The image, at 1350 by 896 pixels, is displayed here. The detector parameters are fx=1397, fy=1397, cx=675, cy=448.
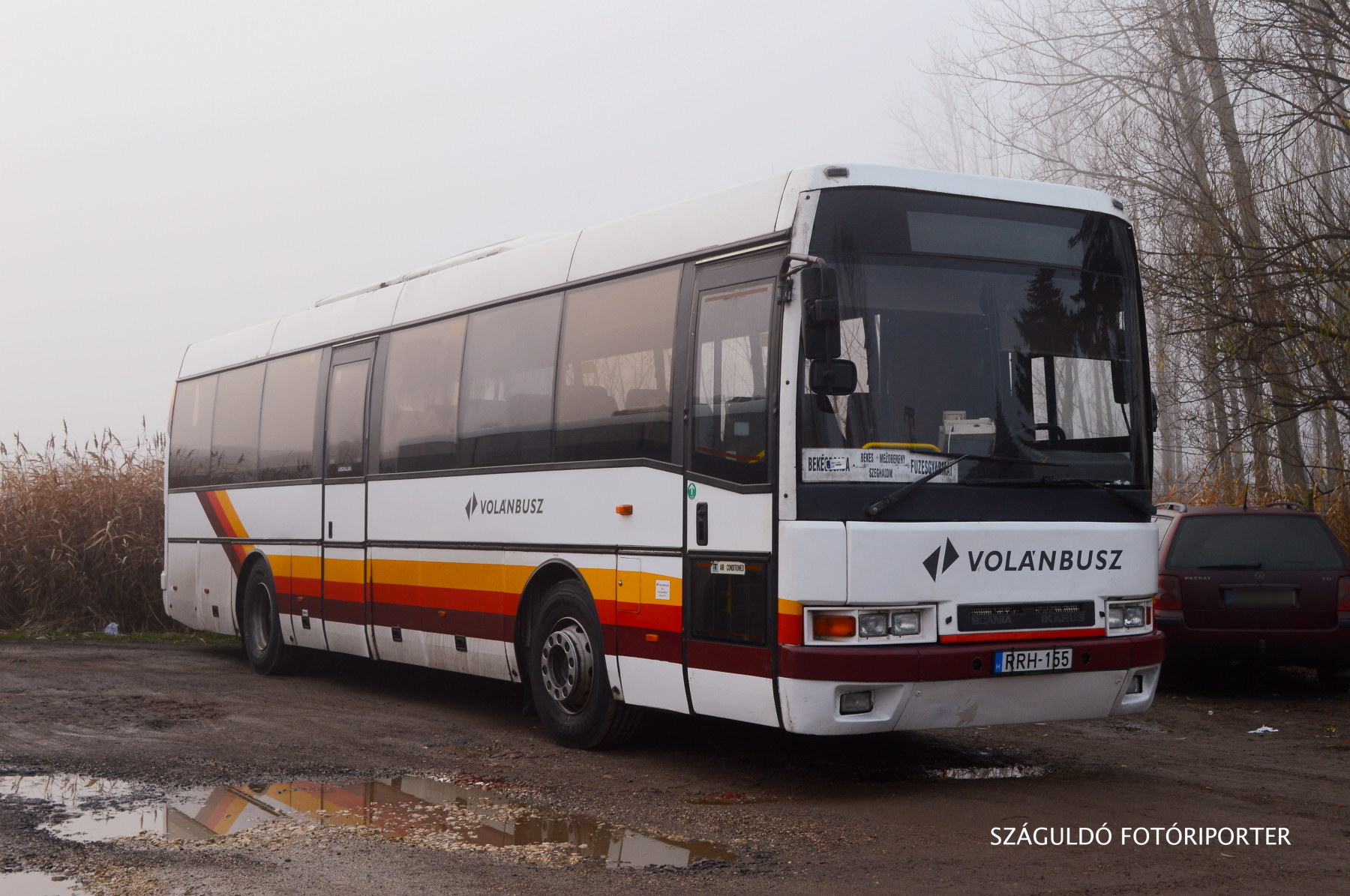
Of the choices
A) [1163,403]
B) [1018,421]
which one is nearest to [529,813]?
[1018,421]

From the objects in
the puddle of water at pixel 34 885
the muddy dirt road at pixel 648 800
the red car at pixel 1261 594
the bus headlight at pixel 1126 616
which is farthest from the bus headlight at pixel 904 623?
the red car at pixel 1261 594

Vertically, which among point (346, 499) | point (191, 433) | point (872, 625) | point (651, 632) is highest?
point (191, 433)

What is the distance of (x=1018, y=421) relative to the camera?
7566mm

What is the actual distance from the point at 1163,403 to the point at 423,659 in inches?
563

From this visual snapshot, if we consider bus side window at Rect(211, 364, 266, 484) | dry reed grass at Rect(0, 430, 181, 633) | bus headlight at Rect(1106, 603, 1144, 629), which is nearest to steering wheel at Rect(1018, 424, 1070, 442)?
bus headlight at Rect(1106, 603, 1144, 629)

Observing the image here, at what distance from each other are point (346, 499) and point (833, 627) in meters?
6.12

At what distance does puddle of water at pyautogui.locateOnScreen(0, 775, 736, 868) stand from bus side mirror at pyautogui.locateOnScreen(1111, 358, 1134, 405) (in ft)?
11.9

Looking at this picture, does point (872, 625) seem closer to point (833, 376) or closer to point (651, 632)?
point (833, 376)

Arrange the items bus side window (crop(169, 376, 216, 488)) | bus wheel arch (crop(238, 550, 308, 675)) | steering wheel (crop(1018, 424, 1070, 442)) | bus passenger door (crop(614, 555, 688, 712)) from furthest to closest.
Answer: bus side window (crop(169, 376, 216, 488)), bus wheel arch (crop(238, 550, 308, 675)), bus passenger door (crop(614, 555, 688, 712)), steering wheel (crop(1018, 424, 1070, 442))

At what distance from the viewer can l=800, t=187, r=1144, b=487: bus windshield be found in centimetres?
728

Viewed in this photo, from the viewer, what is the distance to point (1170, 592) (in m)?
12.0

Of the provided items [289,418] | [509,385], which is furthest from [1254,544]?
[289,418]

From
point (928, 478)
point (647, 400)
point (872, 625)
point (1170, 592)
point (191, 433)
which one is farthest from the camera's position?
point (191, 433)

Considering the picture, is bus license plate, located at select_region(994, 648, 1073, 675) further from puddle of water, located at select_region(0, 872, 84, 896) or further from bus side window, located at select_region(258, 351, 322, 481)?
bus side window, located at select_region(258, 351, 322, 481)
